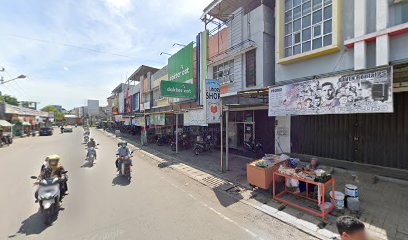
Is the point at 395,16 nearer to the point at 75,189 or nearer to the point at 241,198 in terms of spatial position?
the point at 241,198

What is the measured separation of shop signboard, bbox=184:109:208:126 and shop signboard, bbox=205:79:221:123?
146 cm

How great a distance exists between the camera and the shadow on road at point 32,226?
4.59 m

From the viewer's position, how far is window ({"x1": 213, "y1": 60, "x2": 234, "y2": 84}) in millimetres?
14191

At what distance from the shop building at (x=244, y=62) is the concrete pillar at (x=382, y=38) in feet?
15.4

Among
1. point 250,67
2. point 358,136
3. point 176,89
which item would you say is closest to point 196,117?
point 176,89

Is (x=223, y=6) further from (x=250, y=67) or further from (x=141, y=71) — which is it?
(x=141, y=71)

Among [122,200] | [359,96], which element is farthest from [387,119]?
[122,200]

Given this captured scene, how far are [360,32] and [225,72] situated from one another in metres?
8.63

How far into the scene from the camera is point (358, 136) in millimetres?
8555

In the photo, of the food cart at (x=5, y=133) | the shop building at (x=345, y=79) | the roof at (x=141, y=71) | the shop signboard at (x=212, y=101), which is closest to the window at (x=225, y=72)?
the shop building at (x=345, y=79)

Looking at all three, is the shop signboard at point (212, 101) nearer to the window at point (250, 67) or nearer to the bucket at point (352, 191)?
the window at point (250, 67)

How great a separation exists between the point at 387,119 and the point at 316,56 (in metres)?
3.72

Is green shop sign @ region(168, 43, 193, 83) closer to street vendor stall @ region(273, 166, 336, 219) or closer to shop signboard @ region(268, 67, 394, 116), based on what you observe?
shop signboard @ region(268, 67, 394, 116)

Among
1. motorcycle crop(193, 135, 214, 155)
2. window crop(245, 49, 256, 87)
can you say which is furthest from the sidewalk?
window crop(245, 49, 256, 87)
